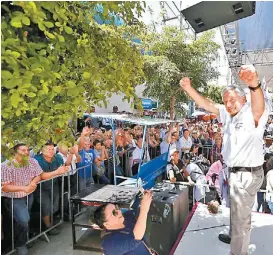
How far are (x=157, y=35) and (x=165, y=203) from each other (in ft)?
27.5

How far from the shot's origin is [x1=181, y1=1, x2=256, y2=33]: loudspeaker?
2852 millimetres

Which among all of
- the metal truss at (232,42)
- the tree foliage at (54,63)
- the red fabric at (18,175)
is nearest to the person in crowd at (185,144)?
the metal truss at (232,42)

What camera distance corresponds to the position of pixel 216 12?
3008 millimetres

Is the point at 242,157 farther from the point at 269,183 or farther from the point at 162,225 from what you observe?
the point at 269,183

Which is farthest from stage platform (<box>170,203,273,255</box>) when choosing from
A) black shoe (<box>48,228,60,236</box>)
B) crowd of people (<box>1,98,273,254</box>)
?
black shoe (<box>48,228,60,236</box>)

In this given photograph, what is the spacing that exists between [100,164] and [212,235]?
128 inches

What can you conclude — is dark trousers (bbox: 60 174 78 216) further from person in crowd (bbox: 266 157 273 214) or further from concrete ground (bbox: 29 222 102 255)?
person in crowd (bbox: 266 157 273 214)

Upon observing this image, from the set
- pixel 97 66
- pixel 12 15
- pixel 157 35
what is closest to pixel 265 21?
pixel 157 35

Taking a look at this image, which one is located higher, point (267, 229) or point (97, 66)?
point (97, 66)

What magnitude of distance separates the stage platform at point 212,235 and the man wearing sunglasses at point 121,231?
1139mm

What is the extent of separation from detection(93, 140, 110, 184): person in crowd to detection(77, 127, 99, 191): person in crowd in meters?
0.11

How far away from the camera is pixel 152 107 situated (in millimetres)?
20047

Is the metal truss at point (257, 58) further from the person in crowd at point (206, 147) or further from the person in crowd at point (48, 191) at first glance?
the person in crowd at point (48, 191)

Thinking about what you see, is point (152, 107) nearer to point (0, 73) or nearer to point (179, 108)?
point (179, 108)
